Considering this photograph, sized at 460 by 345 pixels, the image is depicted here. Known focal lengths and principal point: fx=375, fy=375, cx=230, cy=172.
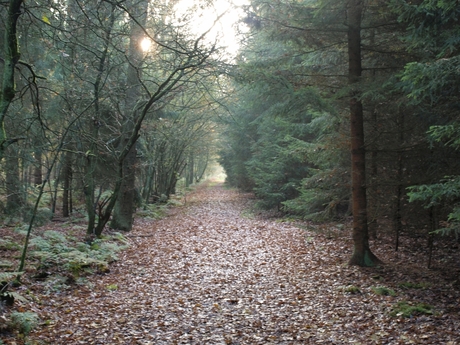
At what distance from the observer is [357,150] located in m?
8.44

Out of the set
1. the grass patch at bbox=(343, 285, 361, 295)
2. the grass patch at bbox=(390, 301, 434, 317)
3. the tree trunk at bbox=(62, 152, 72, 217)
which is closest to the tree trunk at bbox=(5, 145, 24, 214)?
the tree trunk at bbox=(62, 152, 72, 217)

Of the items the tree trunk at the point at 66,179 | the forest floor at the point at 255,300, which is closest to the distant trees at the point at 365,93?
the forest floor at the point at 255,300

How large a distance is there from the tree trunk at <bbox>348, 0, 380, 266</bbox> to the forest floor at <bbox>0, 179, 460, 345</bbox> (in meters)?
0.49

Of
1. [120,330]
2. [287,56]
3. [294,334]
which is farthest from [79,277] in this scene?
[287,56]

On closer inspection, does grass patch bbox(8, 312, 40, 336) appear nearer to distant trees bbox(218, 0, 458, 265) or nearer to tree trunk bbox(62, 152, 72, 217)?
distant trees bbox(218, 0, 458, 265)

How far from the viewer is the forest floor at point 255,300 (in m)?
5.20

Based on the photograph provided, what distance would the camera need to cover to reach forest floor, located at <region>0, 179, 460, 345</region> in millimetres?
5203

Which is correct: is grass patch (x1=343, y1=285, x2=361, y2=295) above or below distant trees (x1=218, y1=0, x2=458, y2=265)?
below

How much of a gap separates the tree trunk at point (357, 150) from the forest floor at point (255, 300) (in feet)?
1.61

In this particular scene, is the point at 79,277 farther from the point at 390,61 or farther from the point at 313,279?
the point at 390,61

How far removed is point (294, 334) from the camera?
5.34m

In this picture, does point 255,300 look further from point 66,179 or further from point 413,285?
point 66,179

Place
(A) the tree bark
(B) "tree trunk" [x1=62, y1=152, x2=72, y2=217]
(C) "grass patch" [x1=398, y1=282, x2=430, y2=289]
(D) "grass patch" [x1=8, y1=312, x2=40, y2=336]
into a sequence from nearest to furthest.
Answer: (A) the tree bark
(D) "grass patch" [x1=8, y1=312, x2=40, y2=336]
(C) "grass patch" [x1=398, y1=282, x2=430, y2=289]
(B) "tree trunk" [x1=62, y1=152, x2=72, y2=217]

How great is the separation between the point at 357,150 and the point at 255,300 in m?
4.05
